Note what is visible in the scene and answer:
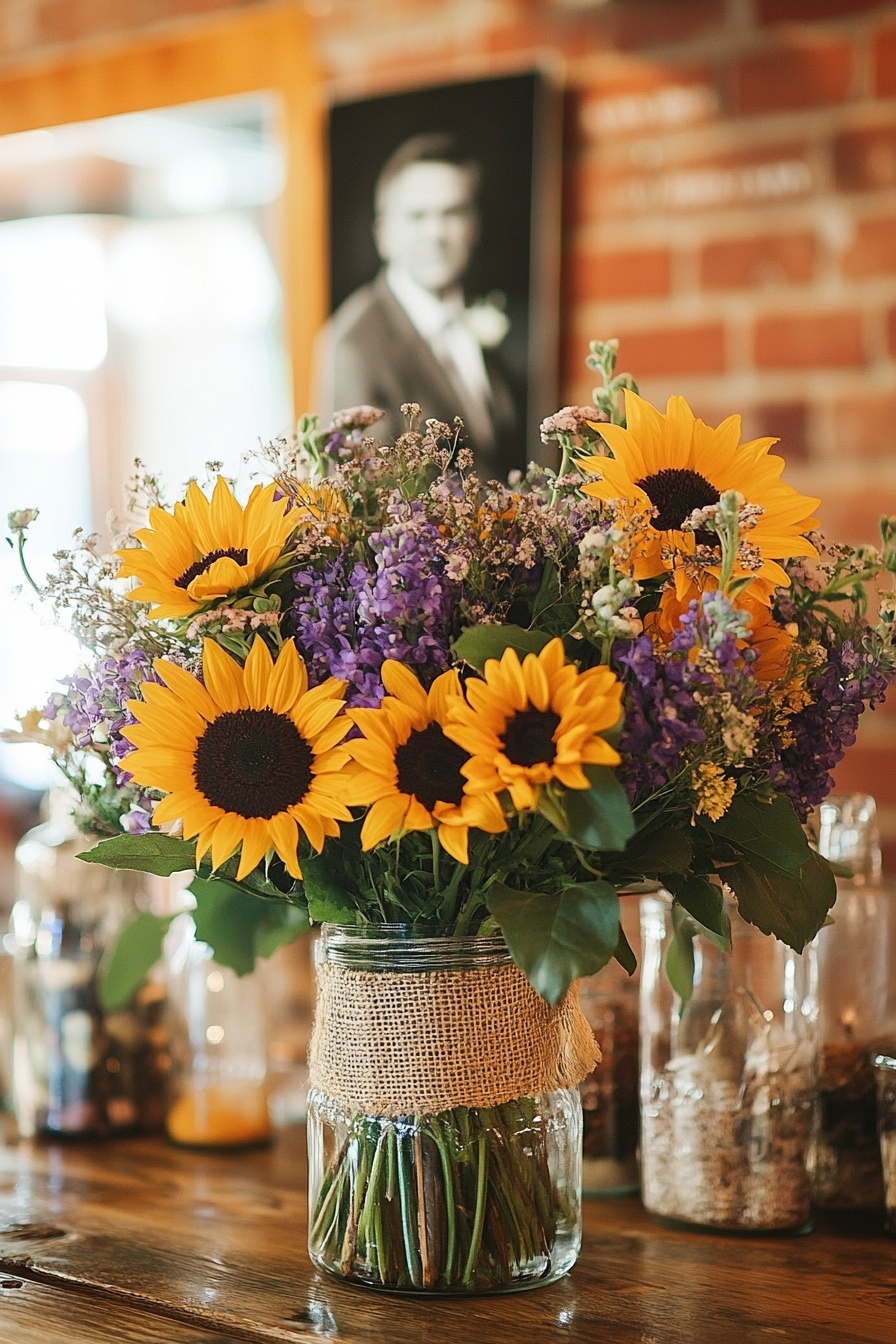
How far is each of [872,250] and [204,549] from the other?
1.03 metres

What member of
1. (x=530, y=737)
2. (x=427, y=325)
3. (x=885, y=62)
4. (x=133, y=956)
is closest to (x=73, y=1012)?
(x=133, y=956)

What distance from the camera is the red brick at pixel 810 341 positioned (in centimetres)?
156

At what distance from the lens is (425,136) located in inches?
70.2

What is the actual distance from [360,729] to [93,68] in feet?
5.39

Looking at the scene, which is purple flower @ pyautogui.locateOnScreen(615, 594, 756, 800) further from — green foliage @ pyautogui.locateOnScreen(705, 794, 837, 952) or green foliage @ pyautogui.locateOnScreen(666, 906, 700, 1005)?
green foliage @ pyautogui.locateOnScreen(666, 906, 700, 1005)

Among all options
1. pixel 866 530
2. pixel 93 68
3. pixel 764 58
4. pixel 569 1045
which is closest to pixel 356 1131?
pixel 569 1045

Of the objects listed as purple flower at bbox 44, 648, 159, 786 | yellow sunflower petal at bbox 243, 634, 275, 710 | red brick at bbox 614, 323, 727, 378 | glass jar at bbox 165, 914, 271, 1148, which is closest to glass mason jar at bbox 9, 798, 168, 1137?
glass jar at bbox 165, 914, 271, 1148

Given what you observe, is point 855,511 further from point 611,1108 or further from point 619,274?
point 611,1108

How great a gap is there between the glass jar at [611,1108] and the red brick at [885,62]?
955 millimetres

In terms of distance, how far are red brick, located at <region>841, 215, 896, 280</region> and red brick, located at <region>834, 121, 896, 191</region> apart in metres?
0.04

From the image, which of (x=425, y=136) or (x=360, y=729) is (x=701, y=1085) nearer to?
(x=360, y=729)

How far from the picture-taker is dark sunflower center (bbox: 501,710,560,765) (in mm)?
668

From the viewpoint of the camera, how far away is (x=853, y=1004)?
976 mm

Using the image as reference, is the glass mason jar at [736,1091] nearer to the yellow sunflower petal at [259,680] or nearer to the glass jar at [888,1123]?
the glass jar at [888,1123]
